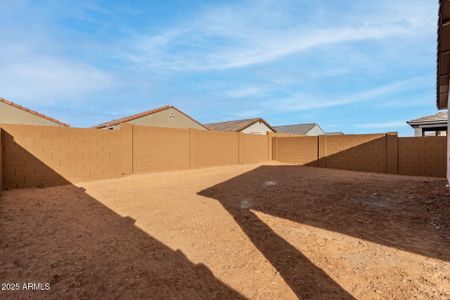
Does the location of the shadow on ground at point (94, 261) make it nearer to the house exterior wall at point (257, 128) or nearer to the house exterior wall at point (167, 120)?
the house exterior wall at point (167, 120)

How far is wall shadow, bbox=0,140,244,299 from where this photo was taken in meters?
2.96

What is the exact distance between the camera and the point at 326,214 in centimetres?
589

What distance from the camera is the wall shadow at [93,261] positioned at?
296 centimetres

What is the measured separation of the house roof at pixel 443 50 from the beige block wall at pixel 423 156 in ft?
10.3

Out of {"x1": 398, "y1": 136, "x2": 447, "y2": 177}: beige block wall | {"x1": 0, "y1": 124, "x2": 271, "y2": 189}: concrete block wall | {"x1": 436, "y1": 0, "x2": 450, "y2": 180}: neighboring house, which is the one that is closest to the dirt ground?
{"x1": 0, "y1": 124, "x2": 271, "y2": 189}: concrete block wall

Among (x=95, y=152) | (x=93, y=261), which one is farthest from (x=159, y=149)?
(x=93, y=261)

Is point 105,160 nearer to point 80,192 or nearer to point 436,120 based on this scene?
point 80,192

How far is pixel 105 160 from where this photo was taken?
10297 mm

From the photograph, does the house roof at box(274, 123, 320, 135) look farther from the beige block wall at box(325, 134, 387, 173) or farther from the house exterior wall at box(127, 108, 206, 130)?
the beige block wall at box(325, 134, 387, 173)

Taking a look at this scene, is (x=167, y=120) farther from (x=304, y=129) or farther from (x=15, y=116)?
(x=304, y=129)

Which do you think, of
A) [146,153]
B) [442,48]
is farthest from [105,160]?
[442,48]

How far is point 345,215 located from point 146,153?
28.9ft

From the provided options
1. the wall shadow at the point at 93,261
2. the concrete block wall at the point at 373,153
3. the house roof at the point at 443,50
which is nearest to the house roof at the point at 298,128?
the concrete block wall at the point at 373,153

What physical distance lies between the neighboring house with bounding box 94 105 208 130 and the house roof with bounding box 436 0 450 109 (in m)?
17.3
